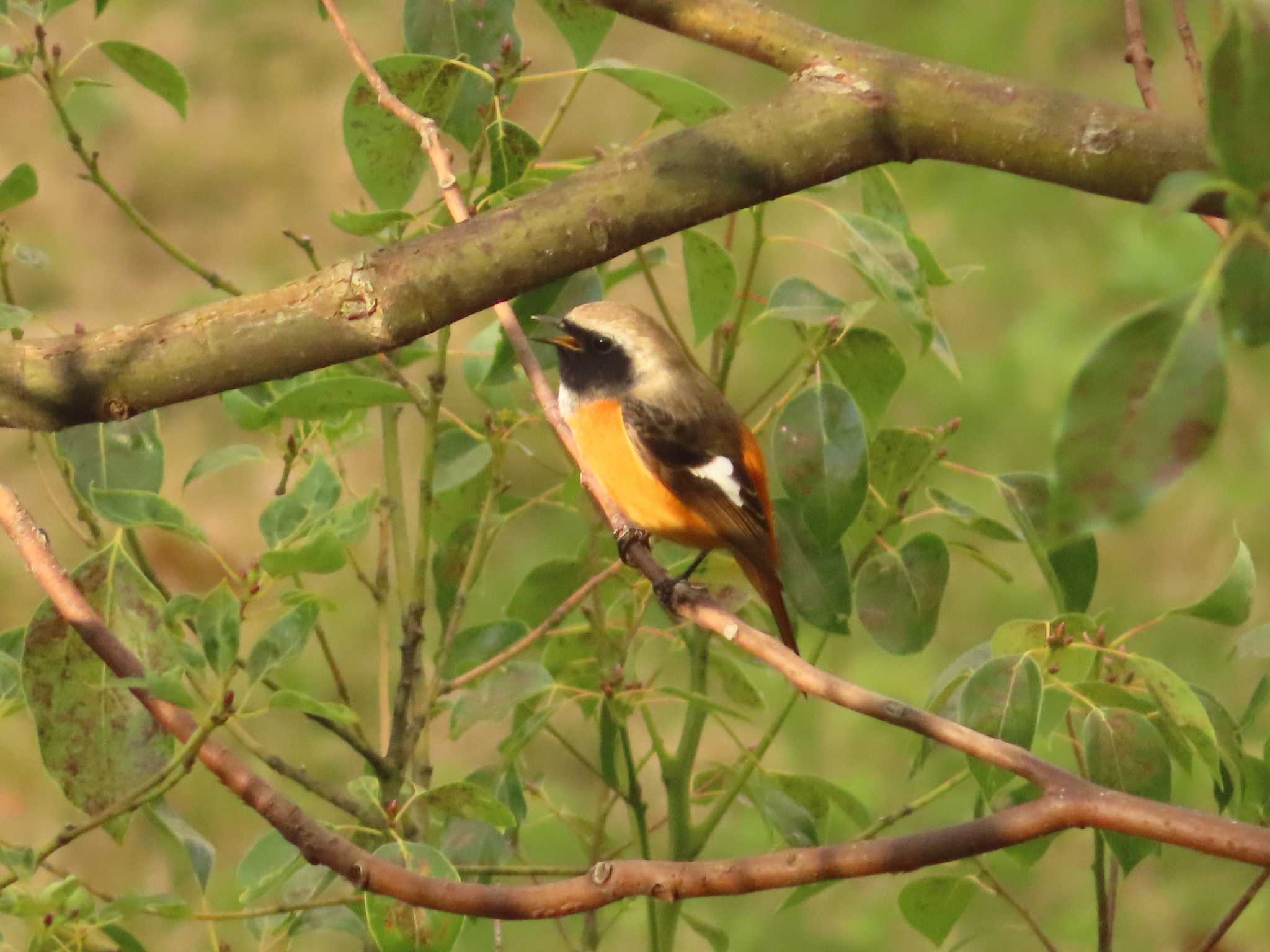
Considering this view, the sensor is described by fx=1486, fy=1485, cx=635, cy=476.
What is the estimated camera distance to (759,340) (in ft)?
20.7

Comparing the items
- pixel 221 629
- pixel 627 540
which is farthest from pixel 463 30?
pixel 221 629

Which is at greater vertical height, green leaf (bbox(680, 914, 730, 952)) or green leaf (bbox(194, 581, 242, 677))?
green leaf (bbox(194, 581, 242, 677))

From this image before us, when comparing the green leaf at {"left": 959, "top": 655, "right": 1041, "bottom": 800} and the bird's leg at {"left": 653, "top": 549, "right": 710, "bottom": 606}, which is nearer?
the green leaf at {"left": 959, "top": 655, "right": 1041, "bottom": 800}

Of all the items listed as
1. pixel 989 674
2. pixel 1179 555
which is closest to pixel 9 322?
pixel 989 674

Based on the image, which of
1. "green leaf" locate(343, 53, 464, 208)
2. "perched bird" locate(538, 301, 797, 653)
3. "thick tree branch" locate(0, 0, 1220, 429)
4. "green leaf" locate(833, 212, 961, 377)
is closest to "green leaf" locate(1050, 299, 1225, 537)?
"thick tree branch" locate(0, 0, 1220, 429)

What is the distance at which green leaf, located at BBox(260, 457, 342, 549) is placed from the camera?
1.75m

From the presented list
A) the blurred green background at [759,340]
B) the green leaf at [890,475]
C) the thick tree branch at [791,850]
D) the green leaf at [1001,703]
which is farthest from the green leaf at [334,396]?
the blurred green background at [759,340]

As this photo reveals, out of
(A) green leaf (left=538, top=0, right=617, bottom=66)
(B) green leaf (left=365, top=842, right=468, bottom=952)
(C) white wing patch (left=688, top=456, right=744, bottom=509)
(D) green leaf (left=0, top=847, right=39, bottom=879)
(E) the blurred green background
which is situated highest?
(A) green leaf (left=538, top=0, right=617, bottom=66)

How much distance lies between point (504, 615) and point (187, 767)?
1182 mm

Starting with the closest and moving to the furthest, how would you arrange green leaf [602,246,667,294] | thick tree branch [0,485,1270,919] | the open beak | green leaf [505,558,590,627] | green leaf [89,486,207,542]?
thick tree branch [0,485,1270,919] → green leaf [89,486,207,542] → green leaf [602,246,667,294] → green leaf [505,558,590,627] → the open beak

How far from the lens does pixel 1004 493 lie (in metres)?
2.07

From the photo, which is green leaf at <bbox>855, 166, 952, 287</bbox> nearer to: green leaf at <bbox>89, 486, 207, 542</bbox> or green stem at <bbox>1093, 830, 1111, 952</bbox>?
green stem at <bbox>1093, 830, 1111, 952</bbox>

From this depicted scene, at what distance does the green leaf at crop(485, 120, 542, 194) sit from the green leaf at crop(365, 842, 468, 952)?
3.03 feet

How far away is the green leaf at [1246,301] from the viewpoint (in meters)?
0.80
